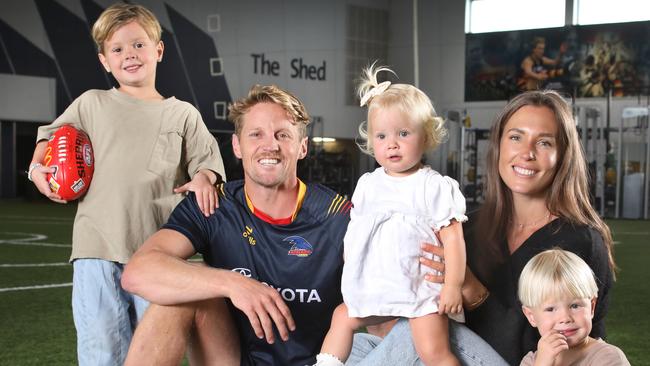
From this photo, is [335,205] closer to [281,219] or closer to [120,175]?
[281,219]

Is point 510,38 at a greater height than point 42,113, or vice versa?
point 510,38

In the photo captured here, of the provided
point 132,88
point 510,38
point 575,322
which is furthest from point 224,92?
point 575,322

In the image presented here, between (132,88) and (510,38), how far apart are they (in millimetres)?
18742

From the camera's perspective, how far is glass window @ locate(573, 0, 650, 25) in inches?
741

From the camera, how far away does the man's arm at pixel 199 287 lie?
2.21m

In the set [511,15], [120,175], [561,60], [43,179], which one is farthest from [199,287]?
[511,15]

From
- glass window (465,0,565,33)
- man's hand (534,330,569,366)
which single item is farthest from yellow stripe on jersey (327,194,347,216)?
glass window (465,0,565,33)

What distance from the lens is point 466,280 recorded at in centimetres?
214

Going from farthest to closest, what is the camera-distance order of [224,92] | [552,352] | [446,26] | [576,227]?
[446,26] < [224,92] < [576,227] < [552,352]

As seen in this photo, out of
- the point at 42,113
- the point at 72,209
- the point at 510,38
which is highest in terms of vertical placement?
the point at 510,38

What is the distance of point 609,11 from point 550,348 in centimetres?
1919

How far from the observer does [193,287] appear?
226 centimetres

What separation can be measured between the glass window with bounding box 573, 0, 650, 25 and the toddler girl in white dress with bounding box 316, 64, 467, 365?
18529 millimetres

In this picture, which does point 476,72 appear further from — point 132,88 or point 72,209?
point 132,88
